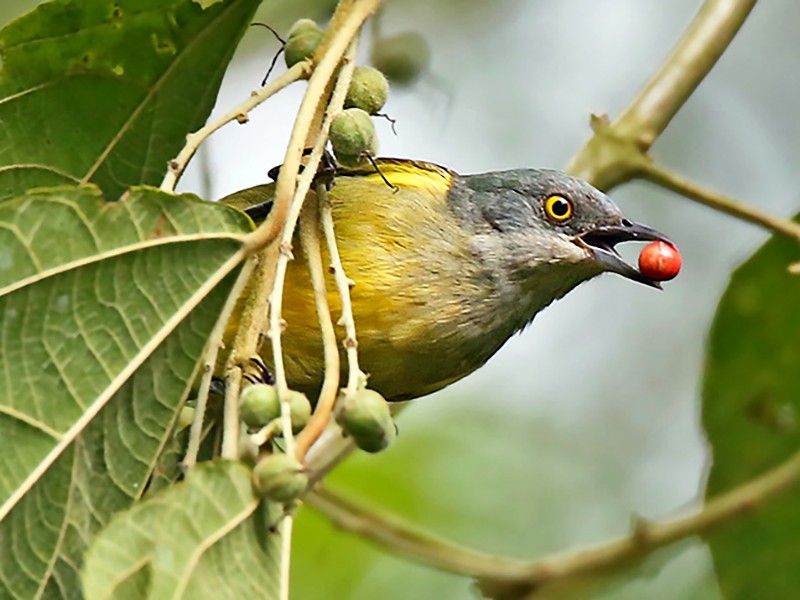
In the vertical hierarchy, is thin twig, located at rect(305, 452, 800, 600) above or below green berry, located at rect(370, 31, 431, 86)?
below

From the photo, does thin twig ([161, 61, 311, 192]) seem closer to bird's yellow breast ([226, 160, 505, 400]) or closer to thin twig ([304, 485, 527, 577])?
bird's yellow breast ([226, 160, 505, 400])

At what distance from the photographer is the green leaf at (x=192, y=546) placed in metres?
1.72

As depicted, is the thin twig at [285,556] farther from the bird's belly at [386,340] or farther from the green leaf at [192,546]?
the bird's belly at [386,340]

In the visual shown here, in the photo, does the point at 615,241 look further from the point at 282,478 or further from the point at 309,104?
the point at 282,478

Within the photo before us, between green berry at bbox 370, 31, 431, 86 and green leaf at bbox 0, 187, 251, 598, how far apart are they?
→ 1.37 m

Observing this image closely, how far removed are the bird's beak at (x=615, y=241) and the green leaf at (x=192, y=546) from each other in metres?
1.62

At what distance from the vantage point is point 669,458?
29.8ft

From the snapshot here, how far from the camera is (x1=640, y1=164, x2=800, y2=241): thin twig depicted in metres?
3.21

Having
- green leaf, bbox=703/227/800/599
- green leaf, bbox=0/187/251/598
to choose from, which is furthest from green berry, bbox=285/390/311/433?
green leaf, bbox=703/227/800/599

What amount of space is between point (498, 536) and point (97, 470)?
5.51m

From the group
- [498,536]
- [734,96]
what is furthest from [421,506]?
[734,96]

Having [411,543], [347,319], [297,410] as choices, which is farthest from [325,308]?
[411,543]

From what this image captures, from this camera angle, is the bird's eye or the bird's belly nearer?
the bird's belly

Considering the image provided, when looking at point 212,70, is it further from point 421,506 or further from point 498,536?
point 498,536
